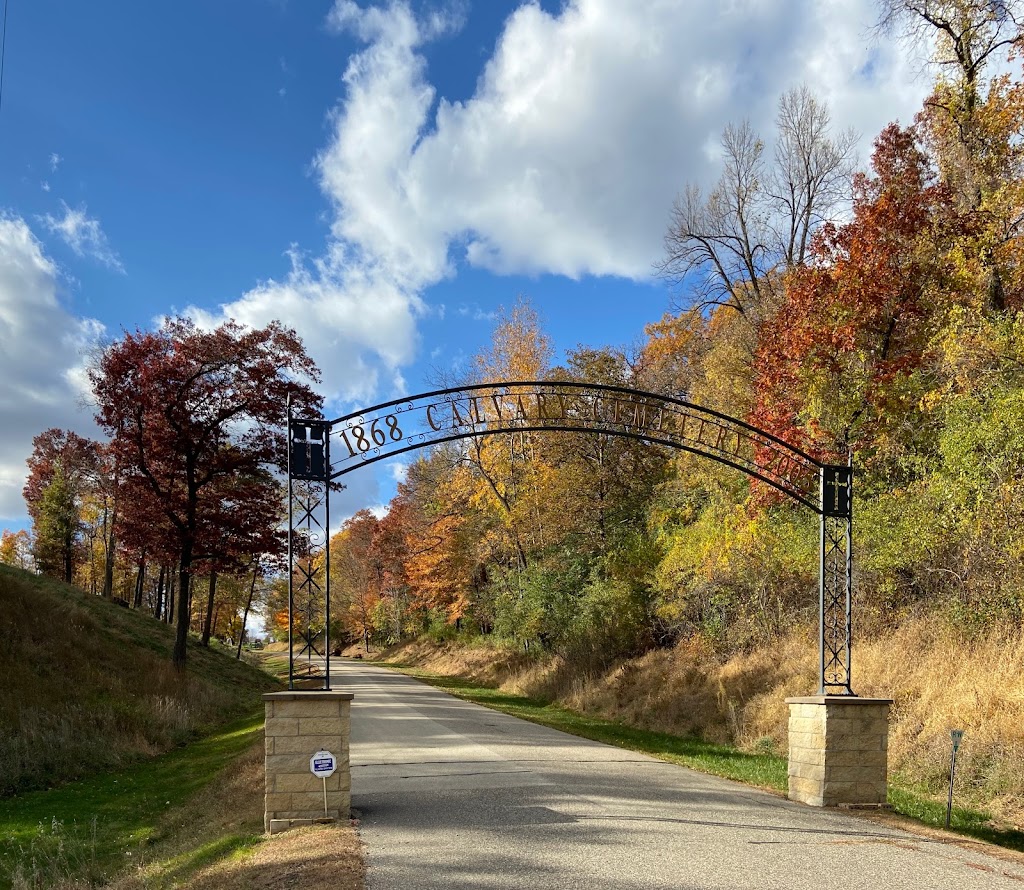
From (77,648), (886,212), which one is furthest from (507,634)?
(886,212)

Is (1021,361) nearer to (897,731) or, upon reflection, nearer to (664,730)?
(897,731)

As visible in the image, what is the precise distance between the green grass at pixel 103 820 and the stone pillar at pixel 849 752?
20.4 feet

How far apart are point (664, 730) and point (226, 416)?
1386 centimetres

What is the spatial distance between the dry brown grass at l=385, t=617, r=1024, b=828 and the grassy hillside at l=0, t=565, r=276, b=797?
409 inches

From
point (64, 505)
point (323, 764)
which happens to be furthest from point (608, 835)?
point (64, 505)

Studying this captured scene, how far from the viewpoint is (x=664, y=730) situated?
1716 cm

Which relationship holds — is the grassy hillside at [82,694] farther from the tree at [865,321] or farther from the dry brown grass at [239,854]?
the tree at [865,321]

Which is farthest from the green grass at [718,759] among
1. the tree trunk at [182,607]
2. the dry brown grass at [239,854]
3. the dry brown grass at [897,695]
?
the tree trunk at [182,607]

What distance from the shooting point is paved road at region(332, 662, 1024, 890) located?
19.9ft

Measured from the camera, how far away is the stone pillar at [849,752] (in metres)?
8.90

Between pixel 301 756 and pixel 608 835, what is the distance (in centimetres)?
306

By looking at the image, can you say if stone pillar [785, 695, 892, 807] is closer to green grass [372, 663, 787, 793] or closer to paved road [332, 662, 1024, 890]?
paved road [332, 662, 1024, 890]

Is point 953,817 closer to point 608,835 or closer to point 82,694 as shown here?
point 608,835

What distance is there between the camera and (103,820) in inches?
421
